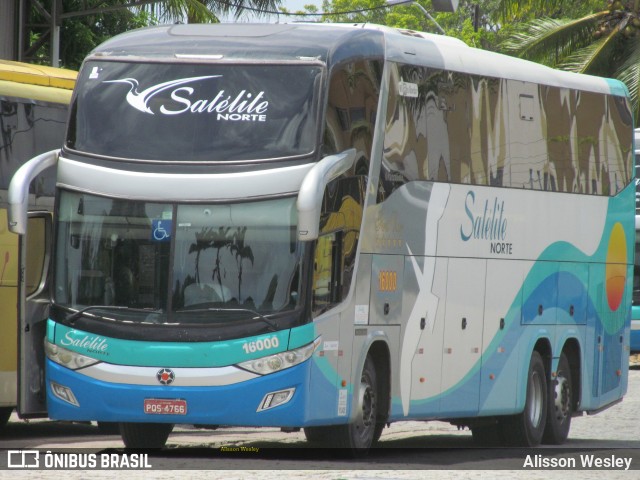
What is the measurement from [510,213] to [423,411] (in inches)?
102

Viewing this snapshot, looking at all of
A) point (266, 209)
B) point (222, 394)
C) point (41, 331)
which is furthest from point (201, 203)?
point (41, 331)

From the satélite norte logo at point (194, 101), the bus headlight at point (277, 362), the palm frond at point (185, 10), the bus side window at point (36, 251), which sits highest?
the palm frond at point (185, 10)

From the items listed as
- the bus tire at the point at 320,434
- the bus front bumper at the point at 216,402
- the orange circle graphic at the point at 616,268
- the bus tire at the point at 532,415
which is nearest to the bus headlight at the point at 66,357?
the bus front bumper at the point at 216,402

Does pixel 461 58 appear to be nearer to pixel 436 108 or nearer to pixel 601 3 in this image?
pixel 436 108

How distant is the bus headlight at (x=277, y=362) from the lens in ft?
42.0

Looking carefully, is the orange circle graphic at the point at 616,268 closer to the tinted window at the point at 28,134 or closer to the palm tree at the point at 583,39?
the tinted window at the point at 28,134

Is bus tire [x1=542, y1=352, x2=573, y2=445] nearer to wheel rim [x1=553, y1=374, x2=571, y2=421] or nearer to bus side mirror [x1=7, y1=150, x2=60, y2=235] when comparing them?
wheel rim [x1=553, y1=374, x2=571, y2=421]

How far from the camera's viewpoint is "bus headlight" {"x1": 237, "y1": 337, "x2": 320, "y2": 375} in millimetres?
12805

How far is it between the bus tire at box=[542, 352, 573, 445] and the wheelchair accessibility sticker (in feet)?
20.4

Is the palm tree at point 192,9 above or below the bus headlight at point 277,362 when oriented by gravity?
above

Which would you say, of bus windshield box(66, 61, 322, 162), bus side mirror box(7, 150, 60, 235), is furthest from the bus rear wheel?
bus side mirror box(7, 150, 60, 235)

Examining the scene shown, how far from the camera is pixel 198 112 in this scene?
1326cm

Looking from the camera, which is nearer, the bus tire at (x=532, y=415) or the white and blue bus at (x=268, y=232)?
the white and blue bus at (x=268, y=232)

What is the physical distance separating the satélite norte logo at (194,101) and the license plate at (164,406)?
7.79 feet
